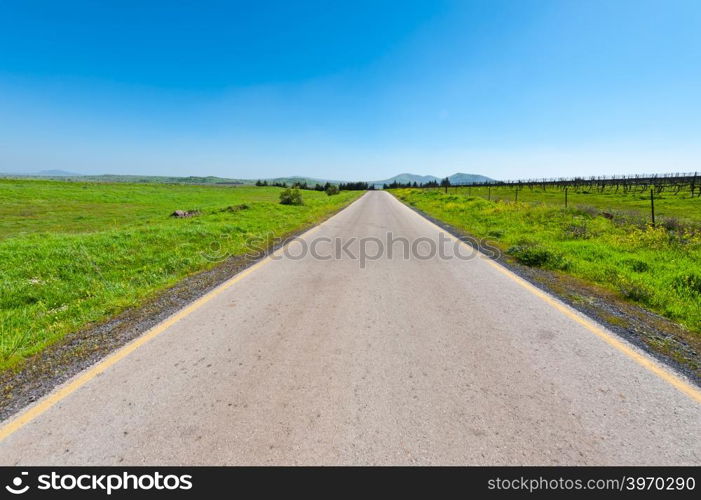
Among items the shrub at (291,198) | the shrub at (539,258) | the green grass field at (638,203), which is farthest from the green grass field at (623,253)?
the shrub at (291,198)

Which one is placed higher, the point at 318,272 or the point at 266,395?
the point at 318,272

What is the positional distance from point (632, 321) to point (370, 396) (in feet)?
13.6

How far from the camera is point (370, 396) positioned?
276 cm

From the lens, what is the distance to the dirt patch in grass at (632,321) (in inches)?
133

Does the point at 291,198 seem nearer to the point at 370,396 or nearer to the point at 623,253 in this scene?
the point at 623,253

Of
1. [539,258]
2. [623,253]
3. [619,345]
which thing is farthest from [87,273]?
[623,253]

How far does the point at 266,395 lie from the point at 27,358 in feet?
9.91

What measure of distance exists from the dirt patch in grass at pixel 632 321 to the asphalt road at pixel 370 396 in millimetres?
291

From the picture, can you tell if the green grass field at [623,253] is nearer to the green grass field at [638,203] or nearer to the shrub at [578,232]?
the shrub at [578,232]

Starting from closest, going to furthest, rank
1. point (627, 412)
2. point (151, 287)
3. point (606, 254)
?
1. point (627, 412)
2. point (151, 287)
3. point (606, 254)

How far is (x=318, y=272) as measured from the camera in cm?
702
